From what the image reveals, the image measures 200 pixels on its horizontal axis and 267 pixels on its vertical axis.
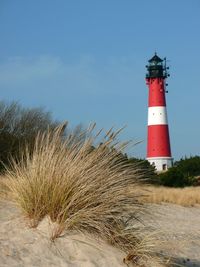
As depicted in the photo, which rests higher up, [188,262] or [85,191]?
[85,191]

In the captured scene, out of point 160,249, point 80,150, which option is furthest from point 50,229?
point 160,249

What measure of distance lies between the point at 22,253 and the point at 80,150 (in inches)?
63.0

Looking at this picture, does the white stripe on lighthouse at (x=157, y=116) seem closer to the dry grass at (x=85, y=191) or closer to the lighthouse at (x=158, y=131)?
the lighthouse at (x=158, y=131)

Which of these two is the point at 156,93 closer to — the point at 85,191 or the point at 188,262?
the point at 188,262

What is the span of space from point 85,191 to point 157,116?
39.6 metres

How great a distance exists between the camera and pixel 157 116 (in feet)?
149

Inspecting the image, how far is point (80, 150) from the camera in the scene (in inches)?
256

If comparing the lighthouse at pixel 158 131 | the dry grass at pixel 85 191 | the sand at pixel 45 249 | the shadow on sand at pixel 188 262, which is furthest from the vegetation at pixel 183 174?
the sand at pixel 45 249

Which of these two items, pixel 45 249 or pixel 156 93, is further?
pixel 156 93

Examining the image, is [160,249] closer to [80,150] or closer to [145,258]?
[145,258]

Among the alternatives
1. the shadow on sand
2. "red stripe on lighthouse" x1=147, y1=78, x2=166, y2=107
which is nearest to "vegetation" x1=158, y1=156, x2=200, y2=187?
"red stripe on lighthouse" x1=147, y1=78, x2=166, y2=107

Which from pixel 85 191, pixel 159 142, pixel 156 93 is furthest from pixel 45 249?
pixel 156 93

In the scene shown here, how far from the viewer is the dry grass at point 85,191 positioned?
236 inches

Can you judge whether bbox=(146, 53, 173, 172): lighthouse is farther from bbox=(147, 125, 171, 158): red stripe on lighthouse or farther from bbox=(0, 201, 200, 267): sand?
bbox=(0, 201, 200, 267): sand
